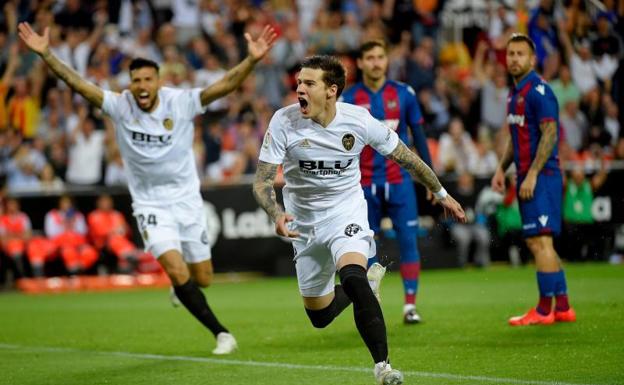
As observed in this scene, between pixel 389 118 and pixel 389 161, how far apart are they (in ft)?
1.49

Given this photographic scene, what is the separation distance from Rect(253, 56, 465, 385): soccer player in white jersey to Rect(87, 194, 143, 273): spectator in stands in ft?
38.2

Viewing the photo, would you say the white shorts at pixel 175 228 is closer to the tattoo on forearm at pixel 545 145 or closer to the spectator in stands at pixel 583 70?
the tattoo on forearm at pixel 545 145

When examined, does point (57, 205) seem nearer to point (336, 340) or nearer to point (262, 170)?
point (336, 340)

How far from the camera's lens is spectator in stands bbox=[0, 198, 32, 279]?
18922 mm

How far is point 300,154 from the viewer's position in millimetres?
7688

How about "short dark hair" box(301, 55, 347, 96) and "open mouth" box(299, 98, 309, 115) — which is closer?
"open mouth" box(299, 98, 309, 115)

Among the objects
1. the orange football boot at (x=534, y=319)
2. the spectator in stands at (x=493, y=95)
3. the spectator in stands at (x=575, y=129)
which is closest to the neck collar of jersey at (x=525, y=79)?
the orange football boot at (x=534, y=319)

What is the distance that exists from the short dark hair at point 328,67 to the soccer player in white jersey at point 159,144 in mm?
2391

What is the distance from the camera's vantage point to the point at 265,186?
24.6ft

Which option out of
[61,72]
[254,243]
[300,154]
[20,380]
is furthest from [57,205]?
[300,154]

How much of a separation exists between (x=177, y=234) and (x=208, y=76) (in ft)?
39.4

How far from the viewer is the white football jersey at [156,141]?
33.7 ft

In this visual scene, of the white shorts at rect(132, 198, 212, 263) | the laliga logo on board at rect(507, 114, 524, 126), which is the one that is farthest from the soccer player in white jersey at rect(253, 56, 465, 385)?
the laliga logo on board at rect(507, 114, 524, 126)

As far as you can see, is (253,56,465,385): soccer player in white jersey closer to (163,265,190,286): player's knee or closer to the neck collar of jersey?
(163,265,190,286): player's knee
